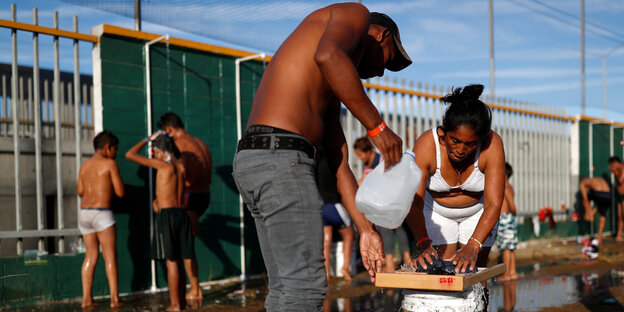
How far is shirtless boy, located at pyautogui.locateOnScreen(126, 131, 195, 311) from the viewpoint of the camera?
20.5 ft

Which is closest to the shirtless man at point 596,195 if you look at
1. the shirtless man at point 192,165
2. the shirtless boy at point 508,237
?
the shirtless boy at point 508,237

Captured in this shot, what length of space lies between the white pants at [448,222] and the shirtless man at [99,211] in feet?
12.8

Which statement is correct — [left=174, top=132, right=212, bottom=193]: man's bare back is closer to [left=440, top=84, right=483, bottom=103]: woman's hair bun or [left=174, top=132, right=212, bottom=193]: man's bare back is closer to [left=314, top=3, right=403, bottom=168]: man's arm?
[left=440, top=84, right=483, bottom=103]: woman's hair bun

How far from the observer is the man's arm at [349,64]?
2359 mm

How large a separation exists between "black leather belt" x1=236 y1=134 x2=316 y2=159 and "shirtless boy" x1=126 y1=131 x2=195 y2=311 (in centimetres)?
405

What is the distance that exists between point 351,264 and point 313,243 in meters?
6.77

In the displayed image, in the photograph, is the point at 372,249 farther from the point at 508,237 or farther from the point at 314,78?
the point at 508,237

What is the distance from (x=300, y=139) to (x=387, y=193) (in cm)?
48

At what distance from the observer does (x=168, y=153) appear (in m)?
6.60

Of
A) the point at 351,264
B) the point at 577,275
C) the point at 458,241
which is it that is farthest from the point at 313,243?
the point at 577,275

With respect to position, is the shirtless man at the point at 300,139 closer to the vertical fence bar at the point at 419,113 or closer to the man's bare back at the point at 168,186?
the man's bare back at the point at 168,186

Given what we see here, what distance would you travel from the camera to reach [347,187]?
2920 mm

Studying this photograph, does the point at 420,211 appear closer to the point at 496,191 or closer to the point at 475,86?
the point at 496,191

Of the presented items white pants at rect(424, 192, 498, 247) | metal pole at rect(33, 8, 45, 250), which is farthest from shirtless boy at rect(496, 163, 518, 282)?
metal pole at rect(33, 8, 45, 250)
